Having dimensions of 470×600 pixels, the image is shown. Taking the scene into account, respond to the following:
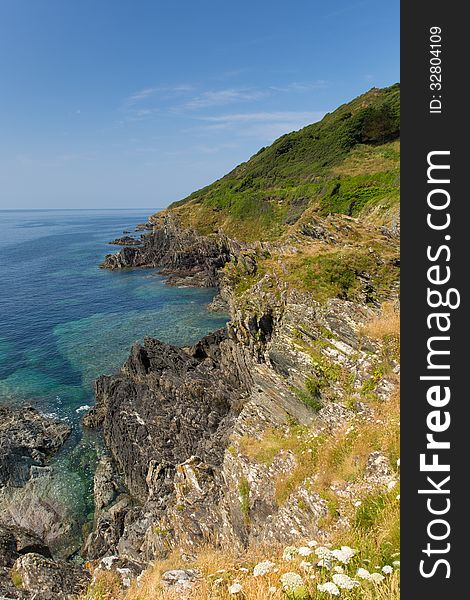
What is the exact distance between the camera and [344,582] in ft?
14.2

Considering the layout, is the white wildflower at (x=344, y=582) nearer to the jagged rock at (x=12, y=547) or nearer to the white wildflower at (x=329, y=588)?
the white wildflower at (x=329, y=588)

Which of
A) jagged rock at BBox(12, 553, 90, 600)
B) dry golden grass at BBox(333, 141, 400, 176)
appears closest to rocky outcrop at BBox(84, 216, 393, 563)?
jagged rock at BBox(12, 553, 90, 600)

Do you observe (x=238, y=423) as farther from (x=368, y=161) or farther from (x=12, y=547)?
(x=368, y=161)

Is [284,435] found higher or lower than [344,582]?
lower

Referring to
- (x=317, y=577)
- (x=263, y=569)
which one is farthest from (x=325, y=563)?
(x=263, y=569)

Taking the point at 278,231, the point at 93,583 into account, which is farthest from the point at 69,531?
the point at 278,231

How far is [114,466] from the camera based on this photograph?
86.7ft

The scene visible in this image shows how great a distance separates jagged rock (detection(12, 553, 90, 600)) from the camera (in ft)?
29.2

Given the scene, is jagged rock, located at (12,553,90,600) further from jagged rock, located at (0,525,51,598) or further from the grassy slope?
the grassy slope

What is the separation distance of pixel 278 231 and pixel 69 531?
204 ft

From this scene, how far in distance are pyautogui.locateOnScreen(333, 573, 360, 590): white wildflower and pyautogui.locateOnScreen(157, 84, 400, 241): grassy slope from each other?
132ft

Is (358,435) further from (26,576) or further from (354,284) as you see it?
(354,284)

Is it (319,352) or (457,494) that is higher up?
(457,494)

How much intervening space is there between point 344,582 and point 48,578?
9.18 m
